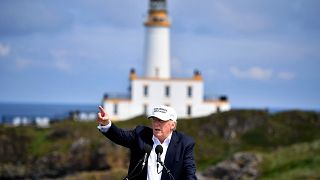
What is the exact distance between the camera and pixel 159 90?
3184 inches

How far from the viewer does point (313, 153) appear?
113 feet

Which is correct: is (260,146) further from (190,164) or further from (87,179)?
(190,164)

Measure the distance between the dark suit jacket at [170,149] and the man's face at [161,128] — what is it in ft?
0.42

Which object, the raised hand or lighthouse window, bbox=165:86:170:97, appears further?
lighthouse window, bbox=165:86:170:97

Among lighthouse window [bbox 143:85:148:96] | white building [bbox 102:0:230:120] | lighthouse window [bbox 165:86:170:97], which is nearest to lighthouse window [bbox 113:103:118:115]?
white building [bbox 102:0:230:120]

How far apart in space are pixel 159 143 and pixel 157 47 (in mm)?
72527

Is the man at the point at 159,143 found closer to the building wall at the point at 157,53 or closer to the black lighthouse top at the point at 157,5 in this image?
the building wall at the point at 157,53

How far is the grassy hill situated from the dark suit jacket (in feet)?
149

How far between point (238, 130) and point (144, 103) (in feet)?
51.9

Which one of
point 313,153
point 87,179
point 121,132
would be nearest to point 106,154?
point 313,153

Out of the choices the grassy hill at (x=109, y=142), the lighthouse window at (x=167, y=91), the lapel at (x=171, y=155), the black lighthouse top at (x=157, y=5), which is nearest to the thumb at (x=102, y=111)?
the lapel at (x=171, y=155)

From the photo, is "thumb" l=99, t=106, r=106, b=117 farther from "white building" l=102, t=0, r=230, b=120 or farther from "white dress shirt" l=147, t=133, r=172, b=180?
"white building" l=102, t=0, r=230, b=120

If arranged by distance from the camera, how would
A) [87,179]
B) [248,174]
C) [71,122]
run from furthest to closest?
[71,122], [248,174], [87,179]

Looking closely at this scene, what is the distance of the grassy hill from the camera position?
196 ft
